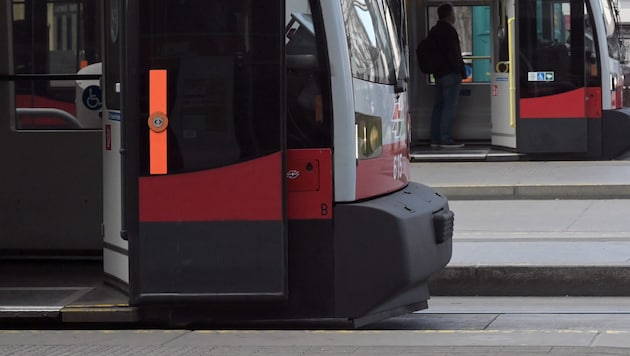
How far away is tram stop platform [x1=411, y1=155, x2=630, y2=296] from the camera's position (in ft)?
29.0

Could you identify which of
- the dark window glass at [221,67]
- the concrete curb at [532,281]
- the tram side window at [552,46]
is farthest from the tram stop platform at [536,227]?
the dark window glass at [221,67]

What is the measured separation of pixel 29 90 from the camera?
8.66 meters

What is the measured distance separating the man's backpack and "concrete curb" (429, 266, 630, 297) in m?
8.34

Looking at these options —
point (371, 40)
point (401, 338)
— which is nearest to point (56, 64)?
point (371, 40)

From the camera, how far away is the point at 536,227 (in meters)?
11.9

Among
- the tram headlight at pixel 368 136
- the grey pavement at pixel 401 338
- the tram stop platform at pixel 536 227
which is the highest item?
the tram headlight at pixel 368 136

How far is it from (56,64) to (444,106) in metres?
9.24

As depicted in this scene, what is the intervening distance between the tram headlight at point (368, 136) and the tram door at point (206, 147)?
0.40 meters

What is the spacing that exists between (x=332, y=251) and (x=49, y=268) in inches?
101

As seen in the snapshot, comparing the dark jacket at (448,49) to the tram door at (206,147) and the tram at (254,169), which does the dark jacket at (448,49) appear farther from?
the tram door at (206,147)

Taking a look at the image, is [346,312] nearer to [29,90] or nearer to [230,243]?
[230,243]

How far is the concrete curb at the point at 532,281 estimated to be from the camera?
8789 millimetres

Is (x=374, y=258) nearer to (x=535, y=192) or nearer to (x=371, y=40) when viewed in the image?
(x=371, y=40)

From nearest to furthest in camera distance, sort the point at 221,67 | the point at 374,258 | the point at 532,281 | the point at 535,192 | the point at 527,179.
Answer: the point at 221,67, the point at 374,258, the point at 532,281, the point at 535,192, the point at 527,179
